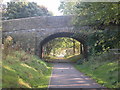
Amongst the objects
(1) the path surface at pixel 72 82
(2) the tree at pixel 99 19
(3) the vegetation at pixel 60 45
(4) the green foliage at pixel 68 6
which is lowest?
(1) the path surface at pixel 72 82

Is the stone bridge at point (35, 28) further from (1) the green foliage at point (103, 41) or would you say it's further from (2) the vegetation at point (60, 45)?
(2) the vegetation at point (60, 45)

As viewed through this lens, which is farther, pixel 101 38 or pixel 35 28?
pixel 35 28

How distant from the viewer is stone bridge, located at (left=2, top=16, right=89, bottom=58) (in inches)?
957

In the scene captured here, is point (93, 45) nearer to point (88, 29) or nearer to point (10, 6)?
point (88, 29)

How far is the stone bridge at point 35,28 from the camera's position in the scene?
79.8ft

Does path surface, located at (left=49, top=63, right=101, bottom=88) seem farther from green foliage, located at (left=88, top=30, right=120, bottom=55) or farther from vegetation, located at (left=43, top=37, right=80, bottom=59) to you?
vegetation, located at (left=43, top=37, right=80, bottom=59)

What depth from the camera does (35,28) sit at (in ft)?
81.1

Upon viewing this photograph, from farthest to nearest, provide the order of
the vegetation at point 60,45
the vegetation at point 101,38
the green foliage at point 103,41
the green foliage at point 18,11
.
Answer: the vegetation at point 60,45 → the green foliage at point 18,11 → the green foliage at point 103,41 → the vegetation at point 101,38

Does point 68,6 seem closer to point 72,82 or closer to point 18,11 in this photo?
point 72,82

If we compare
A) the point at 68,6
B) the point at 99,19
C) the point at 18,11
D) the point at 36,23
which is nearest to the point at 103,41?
the point at 68,6

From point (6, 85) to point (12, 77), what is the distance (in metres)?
1.12

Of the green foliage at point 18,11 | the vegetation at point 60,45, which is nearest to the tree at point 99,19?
→ the green foliage at point 18,11

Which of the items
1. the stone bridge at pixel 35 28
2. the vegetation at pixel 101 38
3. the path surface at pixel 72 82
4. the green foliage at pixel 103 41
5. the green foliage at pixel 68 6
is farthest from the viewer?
the stone bridge at pixel 35 28

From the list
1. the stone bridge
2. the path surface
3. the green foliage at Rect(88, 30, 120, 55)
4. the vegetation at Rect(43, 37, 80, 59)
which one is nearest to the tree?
the green foliage at Rect(88, 30, 120, 55)
